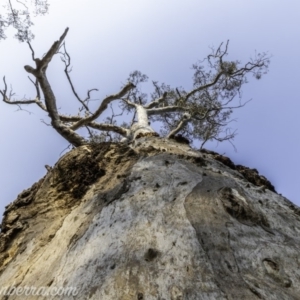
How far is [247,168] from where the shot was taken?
12.6 feet

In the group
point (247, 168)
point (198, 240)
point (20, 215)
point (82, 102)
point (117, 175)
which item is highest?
point (82, 102)

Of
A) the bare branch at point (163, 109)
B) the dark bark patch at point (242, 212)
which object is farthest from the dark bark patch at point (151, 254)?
the bare branch at point (163, 109)

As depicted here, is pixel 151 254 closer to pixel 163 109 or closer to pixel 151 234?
pixel 151 234

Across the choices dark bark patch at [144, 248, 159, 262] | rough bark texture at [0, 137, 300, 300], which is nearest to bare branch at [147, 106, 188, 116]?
rough bark texture at [0, 137, 300, 300]

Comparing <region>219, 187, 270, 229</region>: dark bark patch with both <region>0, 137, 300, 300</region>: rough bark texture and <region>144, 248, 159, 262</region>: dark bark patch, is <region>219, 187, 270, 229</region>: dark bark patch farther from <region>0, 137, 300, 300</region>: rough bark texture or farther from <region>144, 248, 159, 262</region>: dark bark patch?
<region>144, 248, 159, 262</region>: dark bark patch

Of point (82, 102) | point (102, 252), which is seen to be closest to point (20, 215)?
point (102, 252)

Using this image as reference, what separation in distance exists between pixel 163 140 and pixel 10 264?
2.25 m

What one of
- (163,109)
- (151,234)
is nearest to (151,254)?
(151,234)

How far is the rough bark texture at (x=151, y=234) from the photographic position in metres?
1.43

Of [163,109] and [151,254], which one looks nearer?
[151,254]

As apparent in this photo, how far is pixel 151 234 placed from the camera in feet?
5.78

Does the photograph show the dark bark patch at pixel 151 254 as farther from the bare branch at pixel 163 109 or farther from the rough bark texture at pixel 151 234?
the bare branch at pixel 163 109

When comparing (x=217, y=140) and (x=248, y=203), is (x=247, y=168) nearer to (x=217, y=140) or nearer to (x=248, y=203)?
(x=248, y=203)

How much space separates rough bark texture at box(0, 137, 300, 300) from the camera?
143 cm
